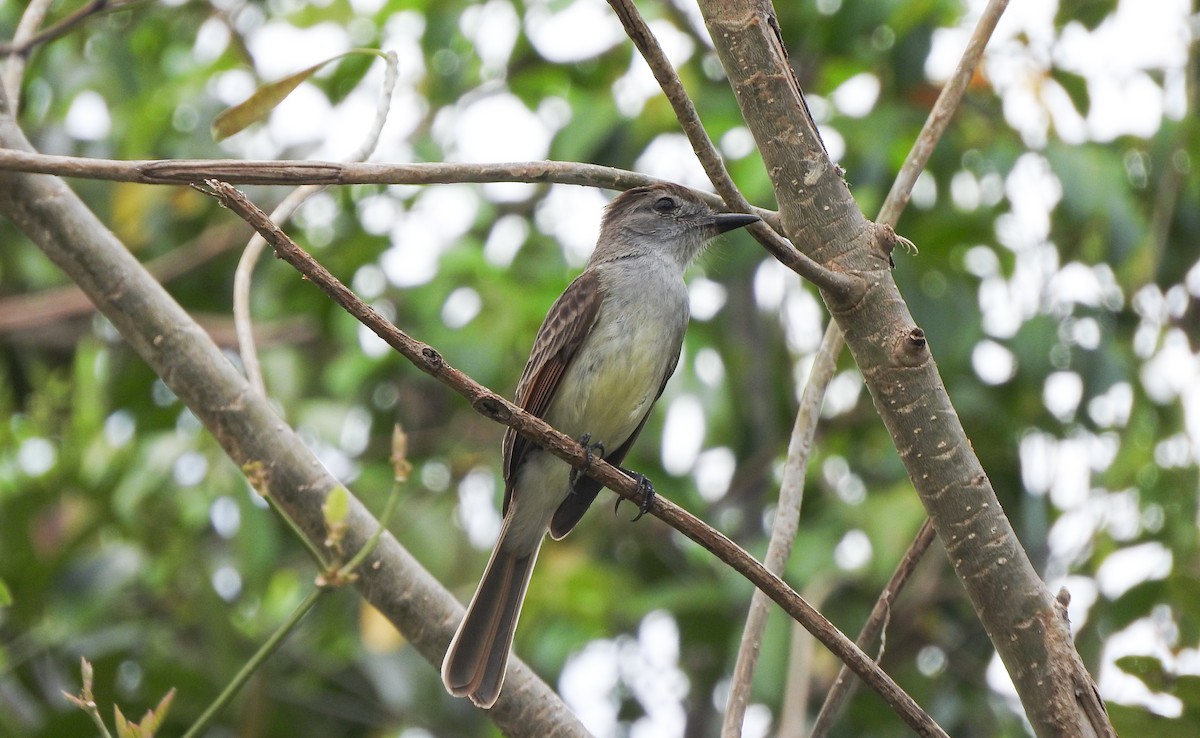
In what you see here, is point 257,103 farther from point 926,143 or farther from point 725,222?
point 725,222

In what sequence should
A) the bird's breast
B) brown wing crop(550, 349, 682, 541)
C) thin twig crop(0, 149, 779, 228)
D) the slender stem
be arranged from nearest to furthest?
thin twig crop(0, 149, 779, 228) < the slender stem < the bird's breast < brown wing crop(550, 349, 682, 541)

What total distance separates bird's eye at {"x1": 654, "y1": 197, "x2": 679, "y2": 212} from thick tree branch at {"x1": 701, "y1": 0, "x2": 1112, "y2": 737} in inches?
93.7

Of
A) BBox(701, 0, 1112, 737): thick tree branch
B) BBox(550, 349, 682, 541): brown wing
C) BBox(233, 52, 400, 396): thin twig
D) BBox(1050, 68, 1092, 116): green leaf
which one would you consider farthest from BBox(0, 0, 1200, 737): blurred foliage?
BBox(701, 0, 1112, 737): thick tree branch

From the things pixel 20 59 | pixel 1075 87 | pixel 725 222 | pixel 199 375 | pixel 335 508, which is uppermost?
pixel 1075 87

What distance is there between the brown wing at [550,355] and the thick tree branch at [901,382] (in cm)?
177

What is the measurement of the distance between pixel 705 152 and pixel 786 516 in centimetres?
86

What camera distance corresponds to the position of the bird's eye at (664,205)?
4528 millimetres

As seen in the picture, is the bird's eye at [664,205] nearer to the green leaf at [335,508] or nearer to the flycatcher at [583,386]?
Result: the flycatcher at [583,386]

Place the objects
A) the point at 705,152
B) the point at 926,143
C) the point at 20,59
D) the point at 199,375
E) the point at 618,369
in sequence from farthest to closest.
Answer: the point at 618,369, the point at 20,59, the point at 199,375, the point at 926,143, the point at 705,152

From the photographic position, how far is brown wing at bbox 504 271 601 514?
3848 mm

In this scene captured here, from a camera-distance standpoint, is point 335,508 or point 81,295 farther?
point 81,295

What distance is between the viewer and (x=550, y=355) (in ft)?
12.6

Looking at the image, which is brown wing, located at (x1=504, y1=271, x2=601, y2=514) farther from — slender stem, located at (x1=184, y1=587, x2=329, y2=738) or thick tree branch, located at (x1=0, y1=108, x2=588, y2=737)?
slender stem, located at (x1=184, y1=587, x2=329, y2=738)

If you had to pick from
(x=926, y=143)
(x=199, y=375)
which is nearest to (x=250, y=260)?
(x=199, y=375)
